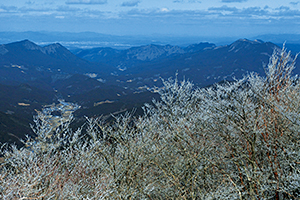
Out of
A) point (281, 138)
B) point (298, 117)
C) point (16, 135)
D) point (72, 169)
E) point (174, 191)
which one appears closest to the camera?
point (298, 117)

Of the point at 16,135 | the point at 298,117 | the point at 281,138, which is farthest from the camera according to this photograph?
the point at 16,135

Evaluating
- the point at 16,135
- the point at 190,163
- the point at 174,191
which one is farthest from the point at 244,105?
the point at 16,135

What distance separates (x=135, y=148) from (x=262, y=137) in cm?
761

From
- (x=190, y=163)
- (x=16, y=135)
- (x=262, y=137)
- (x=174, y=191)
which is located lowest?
(x=16, y=135)

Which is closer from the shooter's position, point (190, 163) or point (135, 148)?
point (190, 163)

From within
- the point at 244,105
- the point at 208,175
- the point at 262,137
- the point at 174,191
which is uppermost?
the point at 244,105

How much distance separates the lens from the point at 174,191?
568 inches

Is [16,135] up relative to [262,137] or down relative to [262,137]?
down

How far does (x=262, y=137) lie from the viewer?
13.1 m

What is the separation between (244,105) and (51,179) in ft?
36.4

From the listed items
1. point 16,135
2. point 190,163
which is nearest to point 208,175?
point 190,163

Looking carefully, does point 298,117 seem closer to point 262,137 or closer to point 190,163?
point 262,137

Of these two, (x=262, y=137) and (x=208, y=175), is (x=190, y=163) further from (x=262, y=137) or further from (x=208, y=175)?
(x=262, y=137)

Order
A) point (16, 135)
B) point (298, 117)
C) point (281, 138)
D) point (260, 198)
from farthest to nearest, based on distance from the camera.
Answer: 1. point (16, 135)
2. point (281, 138)
3. point (260, 198)
4. point (298, 117)
